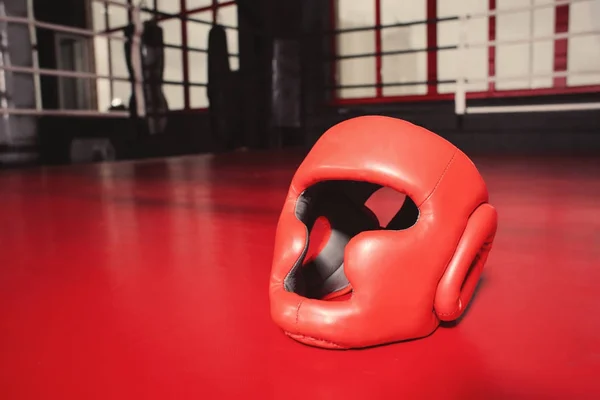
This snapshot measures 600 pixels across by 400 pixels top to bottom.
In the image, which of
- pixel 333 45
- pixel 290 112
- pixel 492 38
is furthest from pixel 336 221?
pixel 333 45

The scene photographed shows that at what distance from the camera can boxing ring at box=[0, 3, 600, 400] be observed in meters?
0.52

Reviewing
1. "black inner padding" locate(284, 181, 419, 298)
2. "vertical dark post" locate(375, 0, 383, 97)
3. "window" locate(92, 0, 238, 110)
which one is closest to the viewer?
"black inner padding" locate(284, 181, 419, 298)

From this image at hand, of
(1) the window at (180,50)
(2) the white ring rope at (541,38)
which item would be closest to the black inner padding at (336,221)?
(2) the white ring rope at (541,38)

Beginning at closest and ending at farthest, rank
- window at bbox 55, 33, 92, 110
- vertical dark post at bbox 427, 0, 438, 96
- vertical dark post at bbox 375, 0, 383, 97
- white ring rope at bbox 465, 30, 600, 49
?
white ring rope at bbox 465, 30, 600, 49 < vertical dark post at bbox 427, 0, 438, 96 < vertical dark post at bbox 375, 0, 383, 97 < window at bbox 55, 33, 92, 110

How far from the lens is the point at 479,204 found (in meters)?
0.65

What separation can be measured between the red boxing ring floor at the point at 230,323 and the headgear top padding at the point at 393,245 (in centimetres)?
4

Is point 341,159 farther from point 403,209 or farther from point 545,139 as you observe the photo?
Result: point 545,139

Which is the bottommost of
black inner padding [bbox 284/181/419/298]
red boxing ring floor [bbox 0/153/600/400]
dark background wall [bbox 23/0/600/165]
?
red boxing ring floor [bbox 0/153/600/400]

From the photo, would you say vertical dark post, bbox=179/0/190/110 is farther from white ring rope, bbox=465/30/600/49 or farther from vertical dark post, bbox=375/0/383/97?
white ring rope, bbox=465/30/600/49

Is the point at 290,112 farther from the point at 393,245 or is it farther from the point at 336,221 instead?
the point at 393,245

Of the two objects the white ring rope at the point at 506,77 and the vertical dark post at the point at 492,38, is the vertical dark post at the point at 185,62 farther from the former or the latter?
the vertical dark post at the point at 492,38

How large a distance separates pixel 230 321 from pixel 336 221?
0.23 m

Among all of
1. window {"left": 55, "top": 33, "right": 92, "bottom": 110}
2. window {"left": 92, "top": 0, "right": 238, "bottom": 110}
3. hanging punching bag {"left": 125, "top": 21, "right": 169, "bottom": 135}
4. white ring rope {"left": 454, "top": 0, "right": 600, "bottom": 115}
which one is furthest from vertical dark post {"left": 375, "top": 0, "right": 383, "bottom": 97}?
window {"left": 55, "top": 33, "right": 92, "bottom": 110}

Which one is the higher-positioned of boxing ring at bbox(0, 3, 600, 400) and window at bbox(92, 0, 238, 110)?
window at bbox(92, 0, 238, 110)
